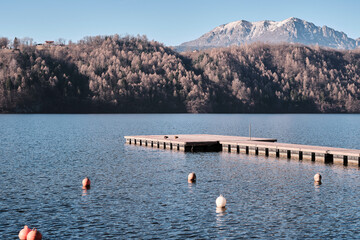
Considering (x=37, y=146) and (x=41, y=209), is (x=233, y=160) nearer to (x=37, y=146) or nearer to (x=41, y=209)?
(x=41, y=209)

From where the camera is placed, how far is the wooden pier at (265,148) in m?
43.2

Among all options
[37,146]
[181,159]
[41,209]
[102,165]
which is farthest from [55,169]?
[37,146]

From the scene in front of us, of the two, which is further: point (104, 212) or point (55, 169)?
point (55, 169)

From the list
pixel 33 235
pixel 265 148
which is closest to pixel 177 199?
pixel 33 235

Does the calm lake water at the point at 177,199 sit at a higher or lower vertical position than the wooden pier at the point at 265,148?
lower

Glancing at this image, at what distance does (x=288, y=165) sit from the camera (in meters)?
42.3

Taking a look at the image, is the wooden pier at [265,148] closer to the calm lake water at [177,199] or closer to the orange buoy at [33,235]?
the calm lake water at [177,199]

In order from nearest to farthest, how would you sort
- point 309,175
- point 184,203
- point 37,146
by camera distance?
point 184,203
point 309,175
point 37,146

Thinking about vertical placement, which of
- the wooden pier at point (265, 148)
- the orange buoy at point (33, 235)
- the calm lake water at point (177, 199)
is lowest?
the calm lake water at point (177, 199)

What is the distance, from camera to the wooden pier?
1703 inches

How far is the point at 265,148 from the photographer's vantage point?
167 feet

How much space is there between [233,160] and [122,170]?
1186cm

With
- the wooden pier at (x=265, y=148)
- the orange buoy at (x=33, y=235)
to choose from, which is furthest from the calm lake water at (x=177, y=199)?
the wooden pier at (x=265, y=148)

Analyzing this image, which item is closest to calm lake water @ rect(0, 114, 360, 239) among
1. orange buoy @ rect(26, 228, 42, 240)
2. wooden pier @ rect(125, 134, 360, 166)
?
orange buoy @ rect(26, 228, 42, 240)
